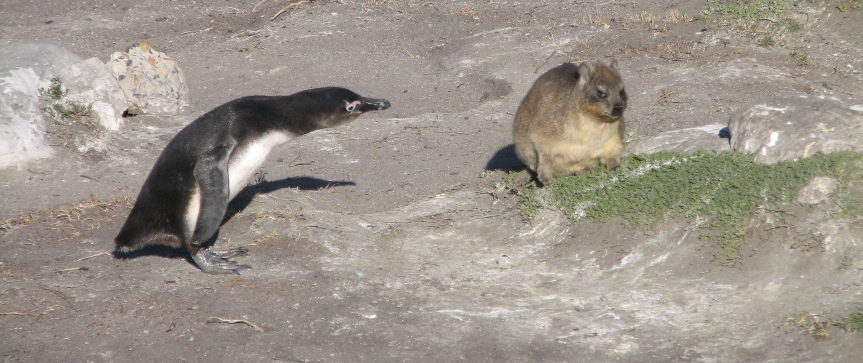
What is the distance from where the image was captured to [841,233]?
5.71 metres

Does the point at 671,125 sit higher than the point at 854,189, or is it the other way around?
the point at 854,189

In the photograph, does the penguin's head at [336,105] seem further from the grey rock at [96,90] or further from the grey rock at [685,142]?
the grey rock at [96,90]

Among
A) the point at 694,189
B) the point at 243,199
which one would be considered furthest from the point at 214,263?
the point at 694,189

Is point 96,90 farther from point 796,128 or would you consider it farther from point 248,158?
point 796,128

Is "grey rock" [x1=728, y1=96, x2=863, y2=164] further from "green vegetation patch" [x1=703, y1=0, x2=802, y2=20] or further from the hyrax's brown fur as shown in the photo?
"green vegetation patch" [x1=703, y1=0, x2=802, y2=20]

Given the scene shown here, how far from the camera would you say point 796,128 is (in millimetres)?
6555

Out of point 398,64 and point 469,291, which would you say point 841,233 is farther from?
point 398,64

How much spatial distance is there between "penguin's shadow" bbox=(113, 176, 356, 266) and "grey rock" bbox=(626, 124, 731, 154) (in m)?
3.11

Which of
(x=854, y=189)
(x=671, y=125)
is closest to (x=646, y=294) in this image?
(x=854, y=189)

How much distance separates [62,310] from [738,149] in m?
5.42

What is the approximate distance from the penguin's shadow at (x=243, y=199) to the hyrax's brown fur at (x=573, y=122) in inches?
88.4

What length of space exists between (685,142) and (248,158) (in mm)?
3932

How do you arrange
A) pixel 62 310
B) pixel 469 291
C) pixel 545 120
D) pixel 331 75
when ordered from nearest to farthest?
pixel 62 310 → pixel 469 291 → pixel 545 120 → pixel 331 75

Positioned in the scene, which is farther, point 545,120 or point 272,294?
point 545,120
